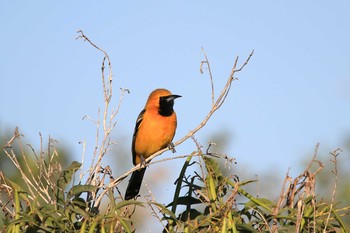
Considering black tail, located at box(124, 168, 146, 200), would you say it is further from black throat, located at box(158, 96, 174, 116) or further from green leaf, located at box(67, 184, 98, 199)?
green leaf, located at box(67, 184, 98, 199)

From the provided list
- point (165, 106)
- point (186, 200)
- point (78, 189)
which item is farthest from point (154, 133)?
point (78, 189)

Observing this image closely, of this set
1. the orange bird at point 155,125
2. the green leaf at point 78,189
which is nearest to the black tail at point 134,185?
the orange bird at point 155,125

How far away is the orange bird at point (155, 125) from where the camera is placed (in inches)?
251

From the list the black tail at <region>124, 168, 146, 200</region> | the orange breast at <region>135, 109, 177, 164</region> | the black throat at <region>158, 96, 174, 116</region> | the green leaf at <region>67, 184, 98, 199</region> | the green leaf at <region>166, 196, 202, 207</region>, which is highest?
the black throat at <region>158, 96, 174, 116</region>

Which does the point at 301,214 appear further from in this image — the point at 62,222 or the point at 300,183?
the point at 62,222

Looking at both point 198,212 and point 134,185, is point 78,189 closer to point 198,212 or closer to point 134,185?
point 198,212

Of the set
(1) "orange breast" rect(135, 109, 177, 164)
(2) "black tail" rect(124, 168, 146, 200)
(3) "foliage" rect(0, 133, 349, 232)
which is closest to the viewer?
(3) "foliage" rect(0, 133, 349, 232)

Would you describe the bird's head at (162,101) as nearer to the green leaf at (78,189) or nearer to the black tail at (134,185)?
the black tail at (134,185)

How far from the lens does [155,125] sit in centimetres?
639

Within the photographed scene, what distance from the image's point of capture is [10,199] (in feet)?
7.77

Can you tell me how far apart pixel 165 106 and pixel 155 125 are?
0.22 m

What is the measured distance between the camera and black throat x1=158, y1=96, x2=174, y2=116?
6.44m

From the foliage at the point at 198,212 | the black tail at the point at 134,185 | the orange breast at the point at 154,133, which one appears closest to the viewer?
the foliage at the point at 198,212

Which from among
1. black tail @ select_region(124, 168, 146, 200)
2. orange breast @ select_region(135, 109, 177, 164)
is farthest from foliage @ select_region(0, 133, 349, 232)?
orange breast @ select_region(135, 109, 177, 164)
